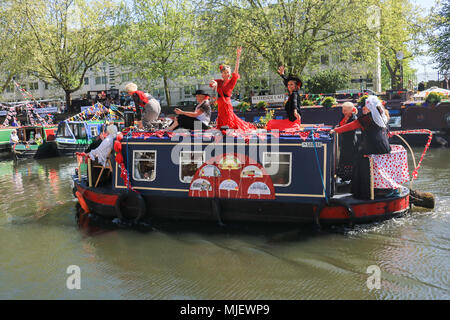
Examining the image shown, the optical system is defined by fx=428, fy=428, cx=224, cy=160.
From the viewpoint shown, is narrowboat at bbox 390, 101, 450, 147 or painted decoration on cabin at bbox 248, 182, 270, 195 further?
narrowboat at bbox 390, 101, 450, 147

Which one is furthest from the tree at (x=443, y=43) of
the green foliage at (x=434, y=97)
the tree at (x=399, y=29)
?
the green foliage at (x=434, y=97)

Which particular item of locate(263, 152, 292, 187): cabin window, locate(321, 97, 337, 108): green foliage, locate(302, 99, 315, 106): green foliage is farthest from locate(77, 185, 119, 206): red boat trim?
locate(302, 99, 315, 106): green foliage

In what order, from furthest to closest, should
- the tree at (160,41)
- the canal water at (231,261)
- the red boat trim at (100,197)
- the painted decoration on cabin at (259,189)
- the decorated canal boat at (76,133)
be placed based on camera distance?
the tree at (160,41), the decorated canal boat at (76,133), the red boat trim at (100,197), the painted decoration on cabin at (259,189), the canal water at (231,261)

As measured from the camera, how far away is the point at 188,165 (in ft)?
28.4

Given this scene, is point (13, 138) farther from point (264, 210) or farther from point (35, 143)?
point (264, 210)

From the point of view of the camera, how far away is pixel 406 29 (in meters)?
28.0

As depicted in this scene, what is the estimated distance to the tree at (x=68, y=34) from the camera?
1204 inches

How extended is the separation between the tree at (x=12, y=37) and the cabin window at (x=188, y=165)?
26.4 m

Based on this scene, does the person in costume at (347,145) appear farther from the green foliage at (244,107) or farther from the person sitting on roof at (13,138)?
the person sitting on roof at (13,138)

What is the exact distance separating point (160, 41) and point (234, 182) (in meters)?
27.5

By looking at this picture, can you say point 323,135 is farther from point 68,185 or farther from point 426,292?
point 68,185

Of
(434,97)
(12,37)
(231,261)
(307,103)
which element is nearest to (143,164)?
(231,261)

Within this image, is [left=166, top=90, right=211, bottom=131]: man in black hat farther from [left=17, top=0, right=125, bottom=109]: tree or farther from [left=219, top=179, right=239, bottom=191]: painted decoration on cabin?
[left=17, top=0, right=125, bottom=109]: tree

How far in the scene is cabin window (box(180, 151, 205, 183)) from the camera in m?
8.57
